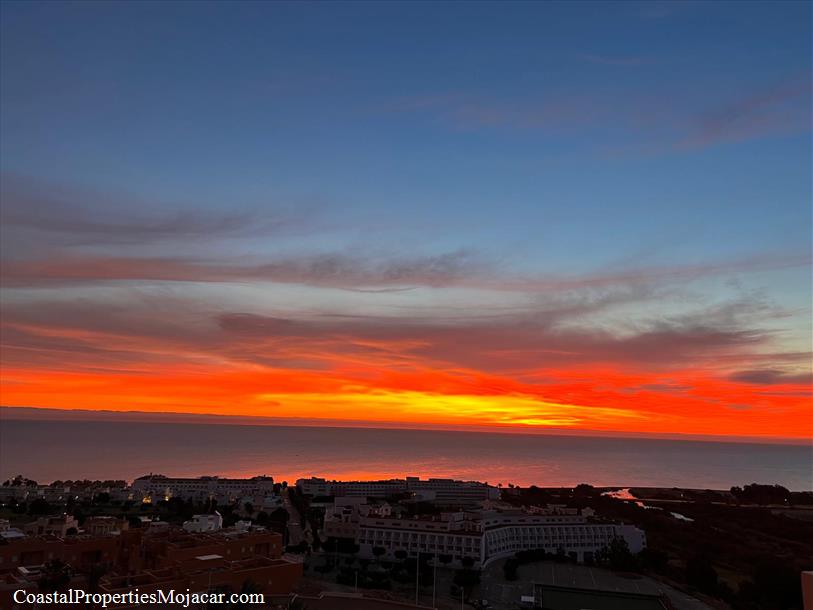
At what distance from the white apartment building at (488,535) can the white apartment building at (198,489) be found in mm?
20429

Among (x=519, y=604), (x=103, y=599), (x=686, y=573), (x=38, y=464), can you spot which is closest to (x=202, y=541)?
(x=103, y=599)

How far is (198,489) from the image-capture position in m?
53.6

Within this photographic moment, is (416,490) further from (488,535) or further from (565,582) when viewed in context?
(565,582)

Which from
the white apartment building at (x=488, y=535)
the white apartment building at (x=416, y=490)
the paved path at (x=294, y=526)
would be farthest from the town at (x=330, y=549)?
the white apartment building at (x=416, y=490)

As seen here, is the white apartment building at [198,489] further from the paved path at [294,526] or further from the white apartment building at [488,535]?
the white apartment building at [488,535]

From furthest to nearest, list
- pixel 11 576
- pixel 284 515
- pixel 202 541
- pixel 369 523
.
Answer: pixel 284 515 < pixel 369 523 < pixel 202 541 < pixel 11 576

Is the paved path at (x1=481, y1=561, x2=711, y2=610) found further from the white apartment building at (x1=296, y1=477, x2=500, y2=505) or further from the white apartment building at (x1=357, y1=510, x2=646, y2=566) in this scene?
the white apartment building at (x1=296, y1=477, x2=500, y2=505)

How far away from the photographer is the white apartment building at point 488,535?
32.8 meters

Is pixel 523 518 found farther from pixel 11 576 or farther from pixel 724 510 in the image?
pixel 11 576

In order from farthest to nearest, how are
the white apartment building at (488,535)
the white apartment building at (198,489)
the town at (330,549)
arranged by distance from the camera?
the white apartment building at (198,489) < the white apartment building at (488,535) < the town at (330,549)

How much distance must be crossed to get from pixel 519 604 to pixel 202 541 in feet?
42.4

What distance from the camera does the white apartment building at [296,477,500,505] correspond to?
57562 millimetres

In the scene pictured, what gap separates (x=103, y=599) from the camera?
12.5 meters

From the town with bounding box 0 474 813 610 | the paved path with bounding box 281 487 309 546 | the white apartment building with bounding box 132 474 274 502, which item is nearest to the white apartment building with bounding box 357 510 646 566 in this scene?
the town with bounding box 0 474 813 610
